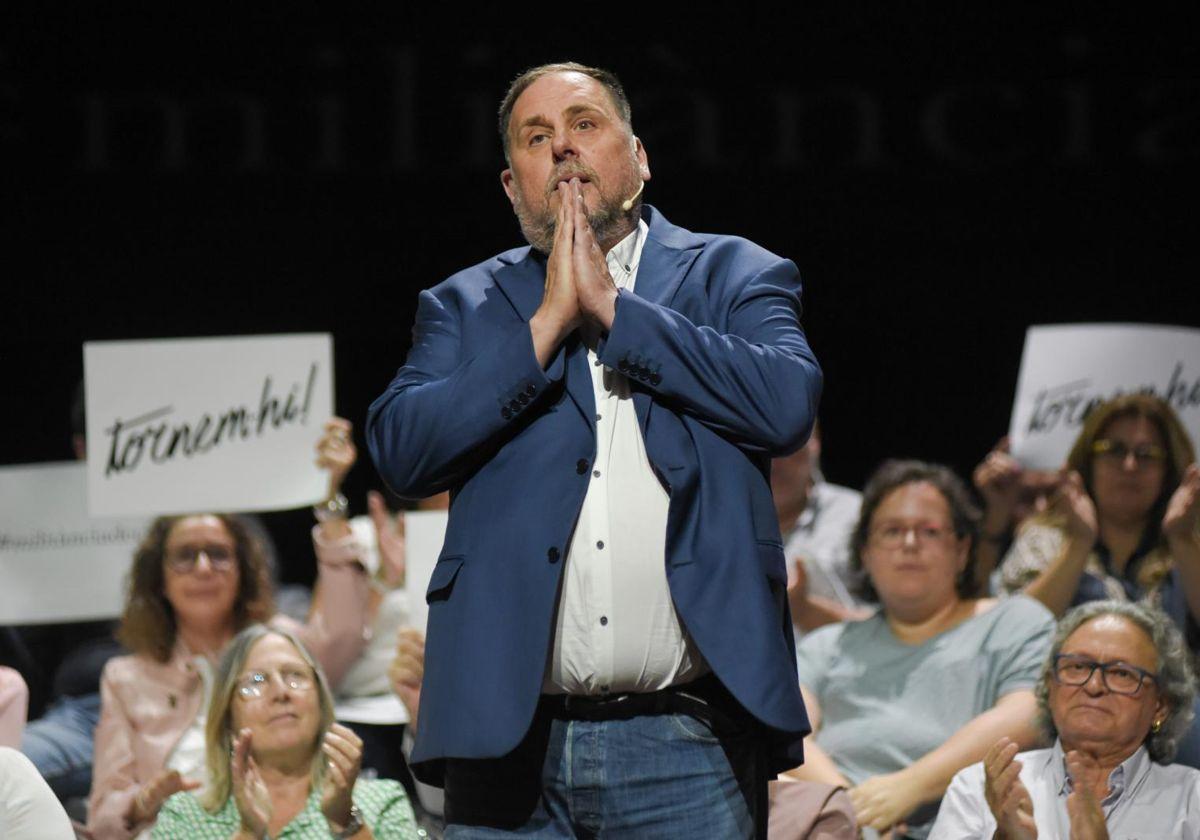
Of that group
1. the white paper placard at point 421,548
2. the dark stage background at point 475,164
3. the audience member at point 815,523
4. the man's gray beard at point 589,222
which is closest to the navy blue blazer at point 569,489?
the man's gray beard at point 589,222

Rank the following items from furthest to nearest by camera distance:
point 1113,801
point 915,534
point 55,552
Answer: point 55,552, point 915,534, point 1113,801

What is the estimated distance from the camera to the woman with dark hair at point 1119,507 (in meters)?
4.30

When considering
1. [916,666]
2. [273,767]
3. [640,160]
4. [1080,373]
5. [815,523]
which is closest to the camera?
[640,160]

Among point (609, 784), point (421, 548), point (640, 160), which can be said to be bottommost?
point (609, 784)

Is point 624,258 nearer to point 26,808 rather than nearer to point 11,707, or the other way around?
point 26,808

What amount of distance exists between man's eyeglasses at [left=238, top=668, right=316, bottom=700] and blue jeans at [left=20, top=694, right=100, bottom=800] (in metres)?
0.86

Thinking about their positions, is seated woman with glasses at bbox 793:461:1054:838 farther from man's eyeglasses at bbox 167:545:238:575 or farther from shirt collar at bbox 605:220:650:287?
shirt collar at bbox 605:220:650:287

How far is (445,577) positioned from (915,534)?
2228 mm

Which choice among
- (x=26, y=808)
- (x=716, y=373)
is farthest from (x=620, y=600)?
(x=26, y=808)

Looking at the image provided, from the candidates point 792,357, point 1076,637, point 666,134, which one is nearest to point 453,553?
point 792,357

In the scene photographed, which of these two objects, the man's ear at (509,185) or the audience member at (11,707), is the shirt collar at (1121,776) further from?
the audience member at (11,707)

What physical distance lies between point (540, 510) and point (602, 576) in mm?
100

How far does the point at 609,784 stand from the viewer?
1916 millimetres

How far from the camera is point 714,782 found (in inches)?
76.2
